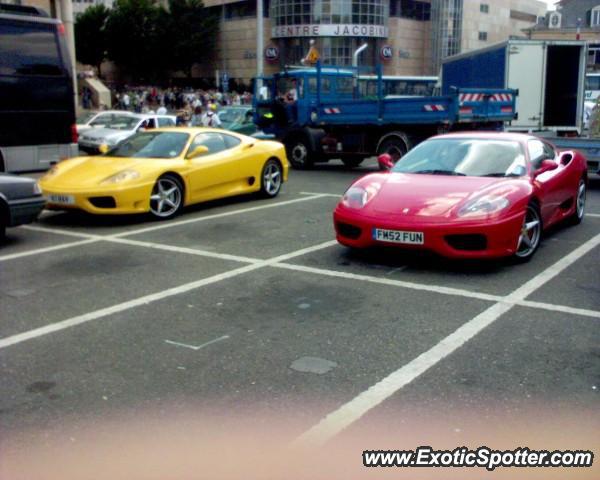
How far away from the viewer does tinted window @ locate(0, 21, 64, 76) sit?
12.2 metres

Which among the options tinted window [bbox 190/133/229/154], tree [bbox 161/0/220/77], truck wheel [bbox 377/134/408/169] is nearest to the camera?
tinted window [bbox 190/133/229/154]

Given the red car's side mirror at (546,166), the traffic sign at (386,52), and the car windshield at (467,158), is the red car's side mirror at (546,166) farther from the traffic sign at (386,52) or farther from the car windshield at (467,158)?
the traffic sign at (386,52)

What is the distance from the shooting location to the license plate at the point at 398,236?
22.2 ft

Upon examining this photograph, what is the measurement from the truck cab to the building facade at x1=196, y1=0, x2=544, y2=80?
163 ft

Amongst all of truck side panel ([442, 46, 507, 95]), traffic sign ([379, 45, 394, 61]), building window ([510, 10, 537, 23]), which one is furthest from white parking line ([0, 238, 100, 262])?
building window ([510, 10, 537, 23])

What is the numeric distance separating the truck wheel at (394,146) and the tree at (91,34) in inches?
2397

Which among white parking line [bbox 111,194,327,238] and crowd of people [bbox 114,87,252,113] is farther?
crowd of people [bbox 114,87,252,113]

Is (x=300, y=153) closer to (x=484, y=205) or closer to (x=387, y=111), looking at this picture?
(x=387, y=111)

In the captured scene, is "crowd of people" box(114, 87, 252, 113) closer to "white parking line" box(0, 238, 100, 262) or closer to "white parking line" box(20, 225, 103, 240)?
"white parking line" box(20, 225, 103, 240)

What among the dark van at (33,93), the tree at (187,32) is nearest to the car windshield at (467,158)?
the dark van at (33,93)

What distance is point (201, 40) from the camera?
75.1m

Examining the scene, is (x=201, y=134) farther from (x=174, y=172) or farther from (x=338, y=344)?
(x=338, y=344)

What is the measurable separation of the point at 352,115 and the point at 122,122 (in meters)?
6.98

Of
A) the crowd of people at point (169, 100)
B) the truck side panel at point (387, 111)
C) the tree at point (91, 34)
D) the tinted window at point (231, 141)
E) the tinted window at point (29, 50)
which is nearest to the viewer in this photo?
the tinted window at point (231, 141)
